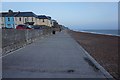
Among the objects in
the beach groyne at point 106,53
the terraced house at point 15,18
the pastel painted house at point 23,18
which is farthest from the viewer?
the pastel painted house at point 23,18

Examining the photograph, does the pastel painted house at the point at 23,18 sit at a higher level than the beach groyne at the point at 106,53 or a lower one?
higher

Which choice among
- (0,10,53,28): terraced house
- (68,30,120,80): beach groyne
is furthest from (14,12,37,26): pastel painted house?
(68,30,120,80): beach groyne

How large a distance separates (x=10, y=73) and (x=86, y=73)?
273cm

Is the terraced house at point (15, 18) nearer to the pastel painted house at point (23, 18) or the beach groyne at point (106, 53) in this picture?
the pastel painted house at point (23, 18)

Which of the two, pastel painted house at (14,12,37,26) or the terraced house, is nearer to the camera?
the terraced house

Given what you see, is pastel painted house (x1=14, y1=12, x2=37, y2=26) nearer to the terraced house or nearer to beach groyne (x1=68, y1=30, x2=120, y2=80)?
the terraced house

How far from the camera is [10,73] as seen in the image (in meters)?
9.84

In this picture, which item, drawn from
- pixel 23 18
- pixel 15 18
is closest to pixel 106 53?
pixel 15 18

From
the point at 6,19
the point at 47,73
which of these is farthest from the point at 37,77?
the point at 6,19

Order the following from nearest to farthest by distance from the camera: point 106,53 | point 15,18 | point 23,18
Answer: point 106,53 → point 15,18 → point 23,18

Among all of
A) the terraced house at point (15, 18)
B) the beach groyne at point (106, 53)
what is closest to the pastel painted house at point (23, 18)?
the terraced house at point (15, 18)

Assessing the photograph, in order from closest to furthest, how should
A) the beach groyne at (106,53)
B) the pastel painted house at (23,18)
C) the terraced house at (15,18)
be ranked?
1. the beach groyne at (106,53)
2. the terraced house at (15,18)
3. the pastel painted house at (23,18)

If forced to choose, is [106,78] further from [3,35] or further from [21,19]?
[21,19]

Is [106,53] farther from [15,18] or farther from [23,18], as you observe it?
[23,18]
